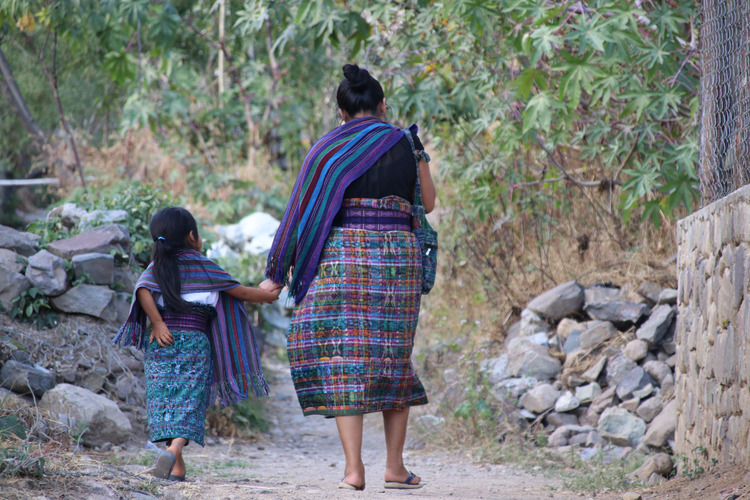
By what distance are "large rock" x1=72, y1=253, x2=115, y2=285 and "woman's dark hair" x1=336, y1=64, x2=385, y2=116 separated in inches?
102

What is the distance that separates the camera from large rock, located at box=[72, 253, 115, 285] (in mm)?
5320

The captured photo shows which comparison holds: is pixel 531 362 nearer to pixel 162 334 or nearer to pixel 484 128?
pixel 484 128

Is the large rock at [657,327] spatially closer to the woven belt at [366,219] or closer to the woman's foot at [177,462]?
the woven belt at [366,219]

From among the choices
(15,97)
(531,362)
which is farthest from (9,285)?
(15,97)

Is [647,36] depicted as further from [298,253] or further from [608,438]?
[298,253]

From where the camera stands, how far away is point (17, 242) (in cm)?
529

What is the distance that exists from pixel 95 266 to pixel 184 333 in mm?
1996

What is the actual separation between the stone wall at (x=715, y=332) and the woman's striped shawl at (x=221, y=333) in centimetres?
206

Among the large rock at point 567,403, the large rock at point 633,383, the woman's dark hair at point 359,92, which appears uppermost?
the woman's dark hair at point 359,92

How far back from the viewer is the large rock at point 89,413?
4324 millimetres

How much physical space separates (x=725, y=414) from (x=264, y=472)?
2.46m

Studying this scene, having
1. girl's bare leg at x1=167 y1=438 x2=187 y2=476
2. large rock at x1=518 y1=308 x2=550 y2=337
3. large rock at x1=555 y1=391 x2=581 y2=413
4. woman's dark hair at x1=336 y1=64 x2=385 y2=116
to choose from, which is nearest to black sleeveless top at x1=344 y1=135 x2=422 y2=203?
woman's dark hair at x1=336 y1=64 x2=385 y2=116

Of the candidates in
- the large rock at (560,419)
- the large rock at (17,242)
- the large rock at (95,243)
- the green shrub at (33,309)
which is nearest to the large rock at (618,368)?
the large rock at (560,419)

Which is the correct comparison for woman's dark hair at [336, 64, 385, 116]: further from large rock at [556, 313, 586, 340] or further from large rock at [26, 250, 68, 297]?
large rock at [556, 313, 586, 340]
